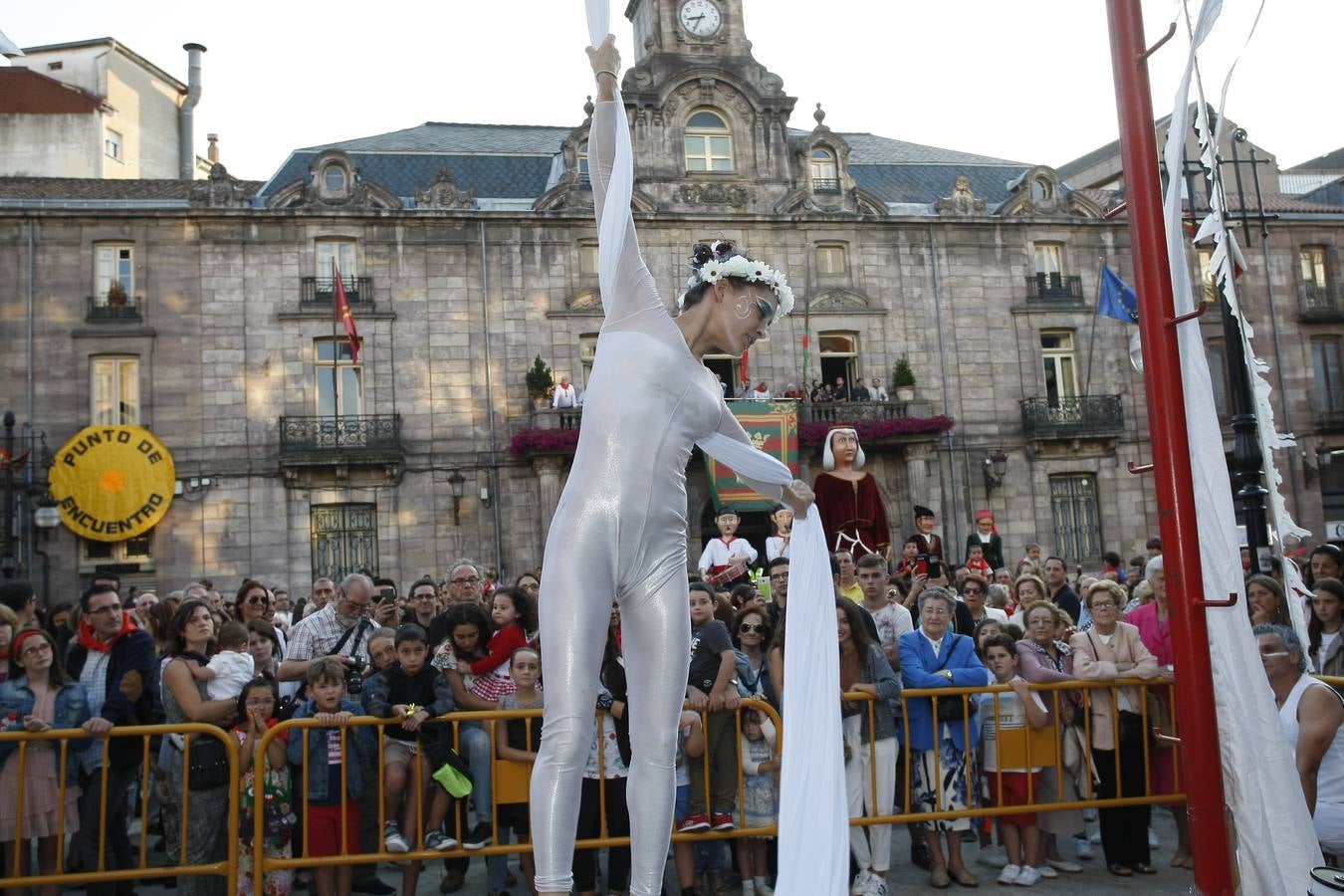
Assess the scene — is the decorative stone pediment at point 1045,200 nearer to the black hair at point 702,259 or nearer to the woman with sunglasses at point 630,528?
the black hair at point 702,259

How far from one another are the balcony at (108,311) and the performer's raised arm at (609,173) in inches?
947

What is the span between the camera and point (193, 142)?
116ft

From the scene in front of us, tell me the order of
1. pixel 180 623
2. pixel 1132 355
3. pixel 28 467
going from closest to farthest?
Answer: 1. pixel 1132 355
2. pixel 180 623
3. pixel 28 467

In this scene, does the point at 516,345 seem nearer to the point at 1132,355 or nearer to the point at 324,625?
the point at 324,625

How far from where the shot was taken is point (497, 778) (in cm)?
657

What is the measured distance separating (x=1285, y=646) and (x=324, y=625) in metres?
6.17

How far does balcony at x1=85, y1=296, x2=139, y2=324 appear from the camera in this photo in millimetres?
25203

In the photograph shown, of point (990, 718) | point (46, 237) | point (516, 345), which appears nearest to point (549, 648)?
point (990, 718)

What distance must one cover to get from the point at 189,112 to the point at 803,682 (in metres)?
36.0

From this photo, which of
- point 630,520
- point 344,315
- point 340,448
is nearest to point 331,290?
point 344,315

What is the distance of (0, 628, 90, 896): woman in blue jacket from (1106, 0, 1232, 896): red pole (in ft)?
17.4

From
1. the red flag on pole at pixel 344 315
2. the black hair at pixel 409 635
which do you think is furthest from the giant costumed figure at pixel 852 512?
the red flag on pole at pixel 344 315

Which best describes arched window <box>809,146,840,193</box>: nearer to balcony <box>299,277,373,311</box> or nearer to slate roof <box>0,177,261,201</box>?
balcony <box>299,277,373,311</box>

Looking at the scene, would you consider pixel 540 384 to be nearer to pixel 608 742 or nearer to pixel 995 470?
pixel 995 470
